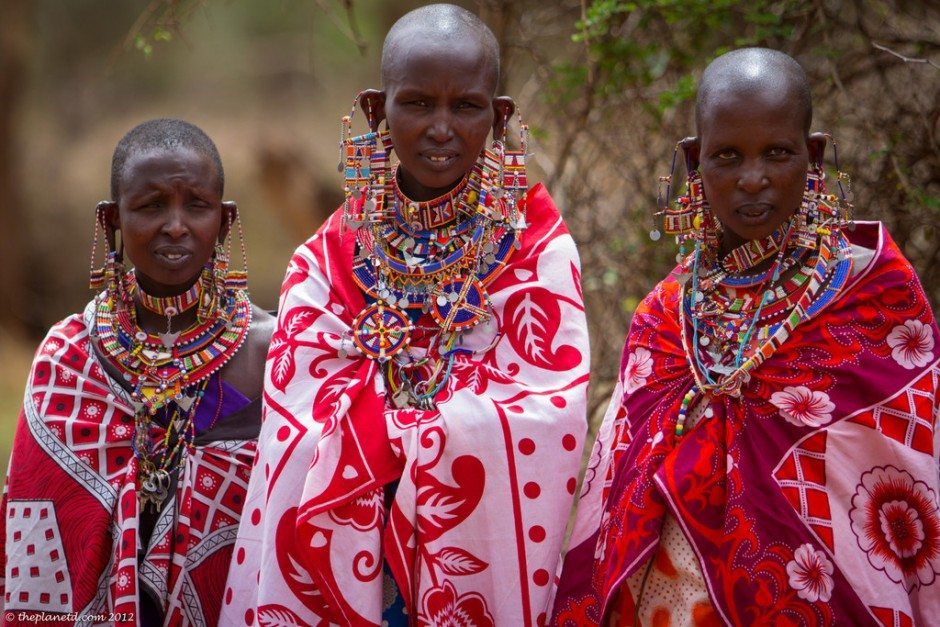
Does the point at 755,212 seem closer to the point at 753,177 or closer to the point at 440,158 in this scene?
the point at 753,177

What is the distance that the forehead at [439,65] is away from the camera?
3.37 m

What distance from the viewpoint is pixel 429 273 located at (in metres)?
3.50

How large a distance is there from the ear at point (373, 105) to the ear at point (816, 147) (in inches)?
49.8

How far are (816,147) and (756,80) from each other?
27 centimetres

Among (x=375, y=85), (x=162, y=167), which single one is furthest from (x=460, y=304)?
(x=375, y=85)

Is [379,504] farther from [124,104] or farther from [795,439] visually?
[124,104]

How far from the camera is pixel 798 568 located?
119 inches

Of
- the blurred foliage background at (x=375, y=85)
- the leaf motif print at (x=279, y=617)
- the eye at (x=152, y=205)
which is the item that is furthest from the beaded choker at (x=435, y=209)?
the blurred foliage background at (x=375, y=85)

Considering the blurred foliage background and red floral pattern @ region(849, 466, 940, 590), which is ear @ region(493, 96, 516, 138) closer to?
red floral pattern @ region(849, 466, 940, 590)

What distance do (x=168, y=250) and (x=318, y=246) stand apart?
0.51 meters

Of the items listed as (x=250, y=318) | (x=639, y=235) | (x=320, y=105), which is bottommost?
(x=250, y=318)

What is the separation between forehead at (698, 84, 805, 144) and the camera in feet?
10.7

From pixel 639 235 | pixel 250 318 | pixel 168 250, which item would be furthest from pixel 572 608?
pixel 639 235

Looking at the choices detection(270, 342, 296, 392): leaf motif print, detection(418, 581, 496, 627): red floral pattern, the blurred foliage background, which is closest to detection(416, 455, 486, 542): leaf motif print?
detection(418, 581, 496, 627): red floral pattern
